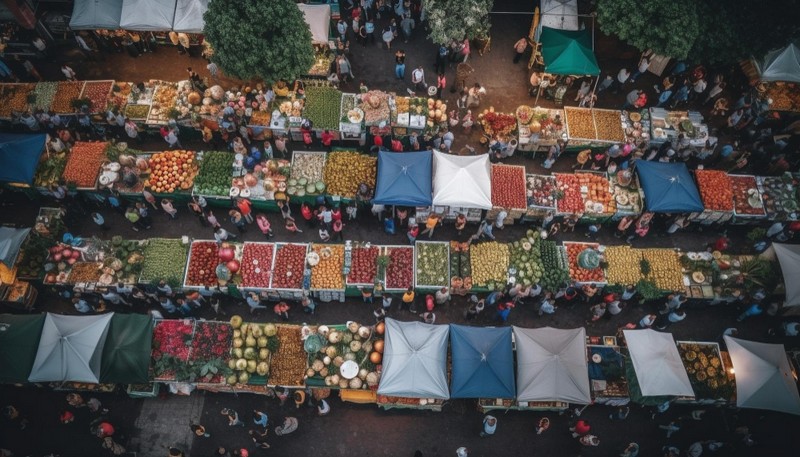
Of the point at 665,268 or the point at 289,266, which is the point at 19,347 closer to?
the point at 289,266

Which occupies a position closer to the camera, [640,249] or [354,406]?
[354,406]

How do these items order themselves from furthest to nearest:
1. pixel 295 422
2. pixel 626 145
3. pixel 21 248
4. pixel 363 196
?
pixel 626 145, pixel 363 196, pixel 21 248, pixel 295 422

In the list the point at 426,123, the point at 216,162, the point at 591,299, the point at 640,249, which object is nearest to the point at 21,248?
the point at 216,162

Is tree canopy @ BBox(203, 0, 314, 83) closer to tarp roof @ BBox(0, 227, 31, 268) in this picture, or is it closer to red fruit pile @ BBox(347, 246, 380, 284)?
red fruit pile @ BBox(347, 246, 380, 284)

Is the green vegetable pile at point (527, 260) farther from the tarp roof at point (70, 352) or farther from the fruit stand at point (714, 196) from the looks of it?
the tarp roof at point (70, 352)

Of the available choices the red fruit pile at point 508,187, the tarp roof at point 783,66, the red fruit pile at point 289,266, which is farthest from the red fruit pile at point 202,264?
the tarp roof at point 783,66

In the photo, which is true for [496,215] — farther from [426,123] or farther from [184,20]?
[184,20]
